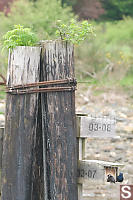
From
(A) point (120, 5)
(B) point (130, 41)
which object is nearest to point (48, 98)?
(B) point (130, 41)

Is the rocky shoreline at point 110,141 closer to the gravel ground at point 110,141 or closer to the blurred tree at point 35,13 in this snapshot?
the gravel ground at point 110,141

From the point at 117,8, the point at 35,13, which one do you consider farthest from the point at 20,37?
the point at 117,8

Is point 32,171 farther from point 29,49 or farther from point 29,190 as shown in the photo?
point 29,49

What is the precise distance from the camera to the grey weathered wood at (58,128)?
4320mm

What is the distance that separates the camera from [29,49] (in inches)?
170

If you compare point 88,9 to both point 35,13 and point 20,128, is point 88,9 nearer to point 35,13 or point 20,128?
point 35,13

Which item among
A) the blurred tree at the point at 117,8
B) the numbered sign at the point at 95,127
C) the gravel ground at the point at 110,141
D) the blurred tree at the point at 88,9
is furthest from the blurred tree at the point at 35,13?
the blurred tree at the point at 117,8

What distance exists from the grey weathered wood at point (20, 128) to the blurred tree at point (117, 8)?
34615 millimetres

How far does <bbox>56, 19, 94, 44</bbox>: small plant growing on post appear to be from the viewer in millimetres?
4352

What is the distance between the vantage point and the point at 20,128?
4273 millimetres

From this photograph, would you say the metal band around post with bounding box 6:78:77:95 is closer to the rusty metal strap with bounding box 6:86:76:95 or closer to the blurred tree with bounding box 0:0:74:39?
the rusty metal strap with bounding box 6:86:76:95

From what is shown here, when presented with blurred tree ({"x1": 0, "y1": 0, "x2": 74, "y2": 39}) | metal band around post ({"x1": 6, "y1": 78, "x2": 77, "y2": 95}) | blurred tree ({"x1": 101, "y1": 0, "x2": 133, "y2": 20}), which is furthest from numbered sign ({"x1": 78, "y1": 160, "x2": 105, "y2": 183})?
blurred tree ({"x1": 101, "y1": 0, "x2": 133, "y2": 20})

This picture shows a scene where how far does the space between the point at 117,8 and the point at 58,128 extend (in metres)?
36.2

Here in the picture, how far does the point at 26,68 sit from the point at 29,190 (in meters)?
1.00
